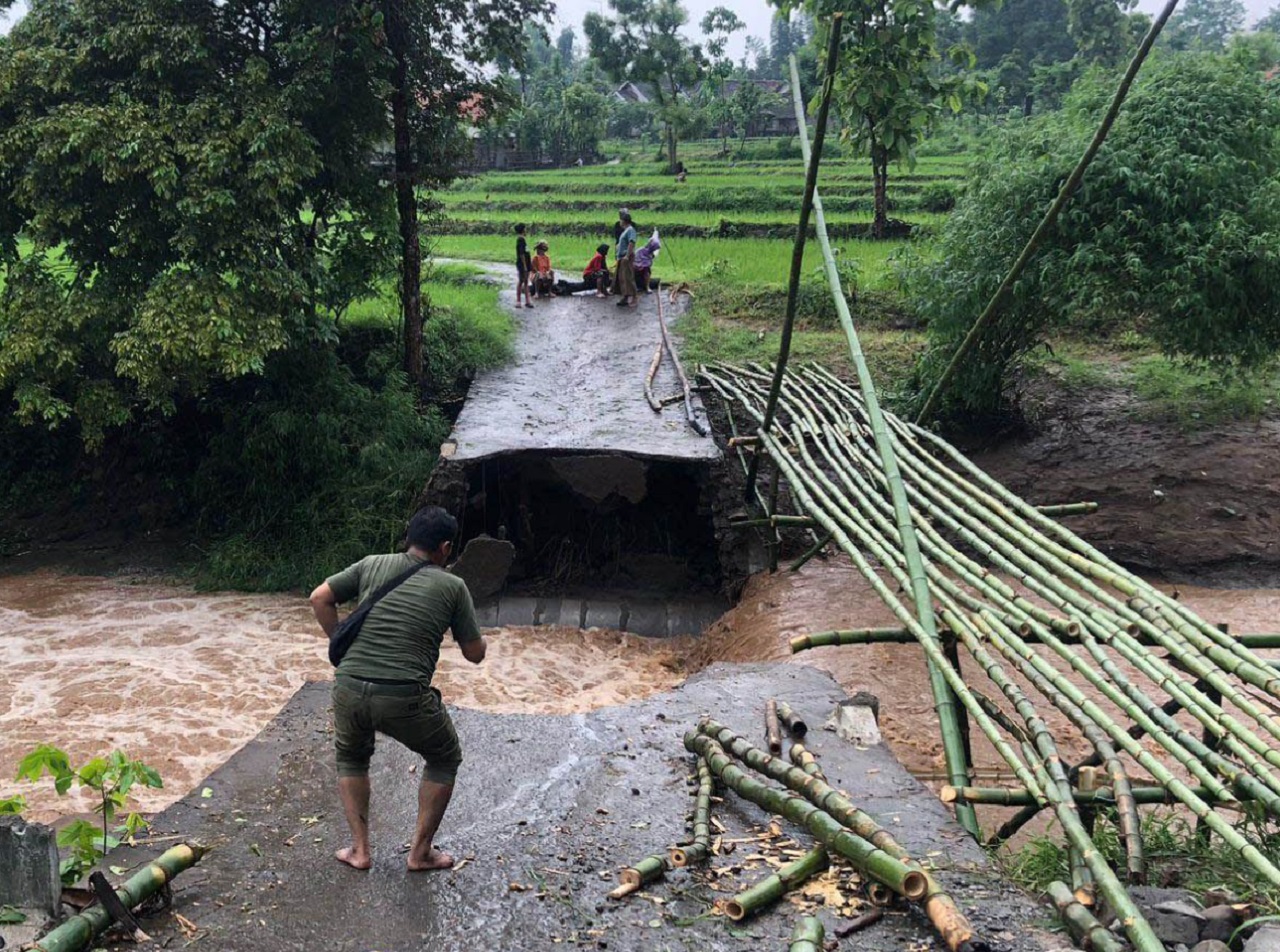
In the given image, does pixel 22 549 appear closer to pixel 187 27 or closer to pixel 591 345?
pixel 187 27

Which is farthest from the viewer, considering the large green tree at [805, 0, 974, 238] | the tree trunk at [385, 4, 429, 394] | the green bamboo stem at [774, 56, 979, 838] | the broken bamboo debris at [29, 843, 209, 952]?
the tree trunk at [385, 4, 429, 394]

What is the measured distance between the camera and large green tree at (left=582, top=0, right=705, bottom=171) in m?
29.1

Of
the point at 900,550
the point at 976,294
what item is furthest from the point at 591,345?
the point at 900,550

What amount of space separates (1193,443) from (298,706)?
8740mm

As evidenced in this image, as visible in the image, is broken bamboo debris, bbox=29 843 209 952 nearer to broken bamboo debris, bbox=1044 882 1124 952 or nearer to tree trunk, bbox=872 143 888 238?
broken bamboo debris, bbox=1044 882 1124 952

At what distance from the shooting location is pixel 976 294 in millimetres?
9555

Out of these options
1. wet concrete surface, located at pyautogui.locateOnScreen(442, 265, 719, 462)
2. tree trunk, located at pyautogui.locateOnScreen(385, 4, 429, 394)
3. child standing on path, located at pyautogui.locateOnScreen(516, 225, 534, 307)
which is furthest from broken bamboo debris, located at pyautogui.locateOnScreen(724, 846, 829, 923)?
child standing on path, located at pyautogui.locateOnScreen(516, 225, 534, 307)

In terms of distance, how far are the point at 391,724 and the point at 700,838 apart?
1.14m

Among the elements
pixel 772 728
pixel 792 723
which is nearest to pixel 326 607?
pixel 772 728

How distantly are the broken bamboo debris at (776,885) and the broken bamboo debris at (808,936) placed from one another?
18 centimetres

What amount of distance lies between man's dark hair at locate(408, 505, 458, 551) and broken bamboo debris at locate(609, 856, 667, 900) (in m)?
1.24

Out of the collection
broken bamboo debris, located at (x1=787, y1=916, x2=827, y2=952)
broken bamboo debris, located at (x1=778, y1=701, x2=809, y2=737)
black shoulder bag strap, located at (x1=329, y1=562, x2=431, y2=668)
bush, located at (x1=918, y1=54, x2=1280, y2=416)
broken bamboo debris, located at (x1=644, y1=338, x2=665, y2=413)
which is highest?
bush, located at (x1=918, y1=54, x2=1280, y2=416)

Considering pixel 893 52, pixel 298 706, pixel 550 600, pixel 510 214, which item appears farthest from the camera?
pixel 510 214

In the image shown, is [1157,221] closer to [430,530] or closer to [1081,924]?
[1081,924]
